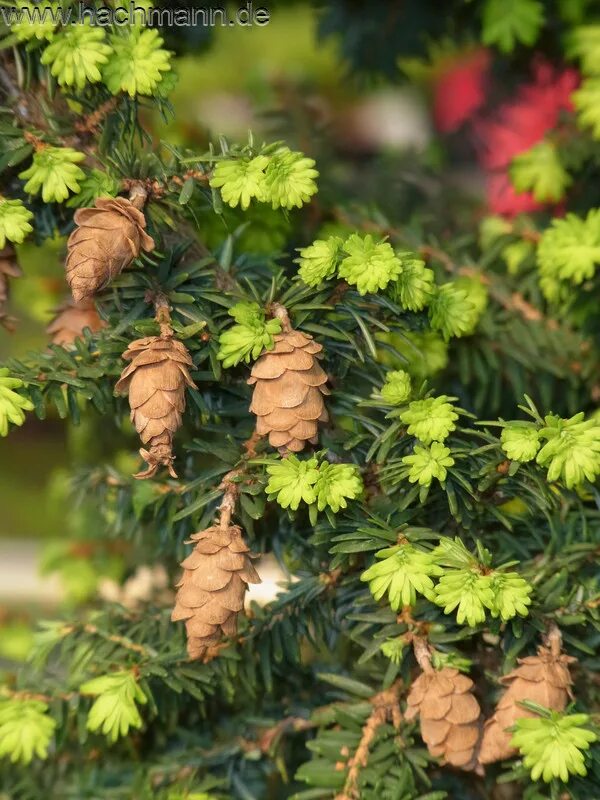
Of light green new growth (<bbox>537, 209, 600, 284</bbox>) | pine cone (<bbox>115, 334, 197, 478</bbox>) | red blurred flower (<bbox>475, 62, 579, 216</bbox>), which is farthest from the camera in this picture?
red blurred flower (<bbox>475, 62, 579, 216</bbox>)

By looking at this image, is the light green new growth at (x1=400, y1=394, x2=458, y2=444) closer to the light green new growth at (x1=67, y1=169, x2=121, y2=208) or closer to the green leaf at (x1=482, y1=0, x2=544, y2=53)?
the light green new growth at (x1=67, y1=169, x2=121, y2=208)

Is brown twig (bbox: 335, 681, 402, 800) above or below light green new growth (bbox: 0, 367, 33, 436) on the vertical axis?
below

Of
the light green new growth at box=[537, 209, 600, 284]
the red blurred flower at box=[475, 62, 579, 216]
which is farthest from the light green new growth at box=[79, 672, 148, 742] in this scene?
the red blurred flower at box=[475, 62, 579, 216]

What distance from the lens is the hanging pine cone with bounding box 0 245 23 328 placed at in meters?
0.46

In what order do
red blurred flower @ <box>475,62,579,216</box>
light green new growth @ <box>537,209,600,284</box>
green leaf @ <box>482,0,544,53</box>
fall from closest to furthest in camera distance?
light green new growth @ <box>537,209,600,284</box>, green leaf @ <box>482,0,544,53</box>, red blurred flower @ <box>475,62,579,216</box>

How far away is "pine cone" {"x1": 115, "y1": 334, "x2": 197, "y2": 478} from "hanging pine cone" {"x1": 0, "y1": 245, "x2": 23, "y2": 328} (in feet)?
0.30

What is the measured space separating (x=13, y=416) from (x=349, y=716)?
0.25 m

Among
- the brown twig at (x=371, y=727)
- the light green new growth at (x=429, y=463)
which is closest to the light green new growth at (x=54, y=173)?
the light green new growth at (x=429, y=463)

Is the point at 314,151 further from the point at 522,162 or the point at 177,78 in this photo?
the point at 177,78

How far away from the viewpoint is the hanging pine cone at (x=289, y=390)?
16.5 inches

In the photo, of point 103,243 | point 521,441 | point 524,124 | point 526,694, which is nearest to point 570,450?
point 521,441

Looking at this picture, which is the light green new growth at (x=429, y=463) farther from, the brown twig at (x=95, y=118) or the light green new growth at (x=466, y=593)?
the brown twig at (x=95, y=118)

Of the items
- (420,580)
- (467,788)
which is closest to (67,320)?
(420,580)

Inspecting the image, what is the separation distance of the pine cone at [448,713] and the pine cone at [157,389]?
17cm
